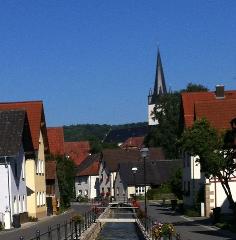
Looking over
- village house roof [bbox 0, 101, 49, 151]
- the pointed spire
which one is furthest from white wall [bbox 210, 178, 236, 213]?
the pointed spire

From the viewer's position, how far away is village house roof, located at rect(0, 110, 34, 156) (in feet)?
155

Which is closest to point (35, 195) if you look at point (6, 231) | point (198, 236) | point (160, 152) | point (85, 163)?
point (6, 231)

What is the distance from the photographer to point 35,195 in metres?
58.7

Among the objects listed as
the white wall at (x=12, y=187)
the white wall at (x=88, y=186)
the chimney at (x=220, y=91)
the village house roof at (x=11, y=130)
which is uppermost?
the chimney at (x=220, y=91)

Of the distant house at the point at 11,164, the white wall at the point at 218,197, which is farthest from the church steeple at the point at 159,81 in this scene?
the white wall at the point at 218,197

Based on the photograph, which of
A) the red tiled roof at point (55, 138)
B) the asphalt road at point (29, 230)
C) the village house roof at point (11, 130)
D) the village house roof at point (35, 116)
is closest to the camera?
the asphalt road at point (29, 230)

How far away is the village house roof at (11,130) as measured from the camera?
47312mm

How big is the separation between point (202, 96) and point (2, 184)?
81.8ft

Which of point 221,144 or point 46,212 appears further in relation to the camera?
point 46,212

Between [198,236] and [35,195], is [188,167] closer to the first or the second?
[35,195]

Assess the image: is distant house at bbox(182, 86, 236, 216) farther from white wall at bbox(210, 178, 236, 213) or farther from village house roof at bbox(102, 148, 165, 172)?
village house roof at bbox(102, 148, 165, 172)

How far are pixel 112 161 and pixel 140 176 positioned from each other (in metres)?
19.3

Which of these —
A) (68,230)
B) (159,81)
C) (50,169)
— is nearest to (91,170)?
(159,81)

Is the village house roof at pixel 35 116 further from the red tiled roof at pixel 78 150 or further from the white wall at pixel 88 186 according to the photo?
the red tiled roof at pixel 78 150
